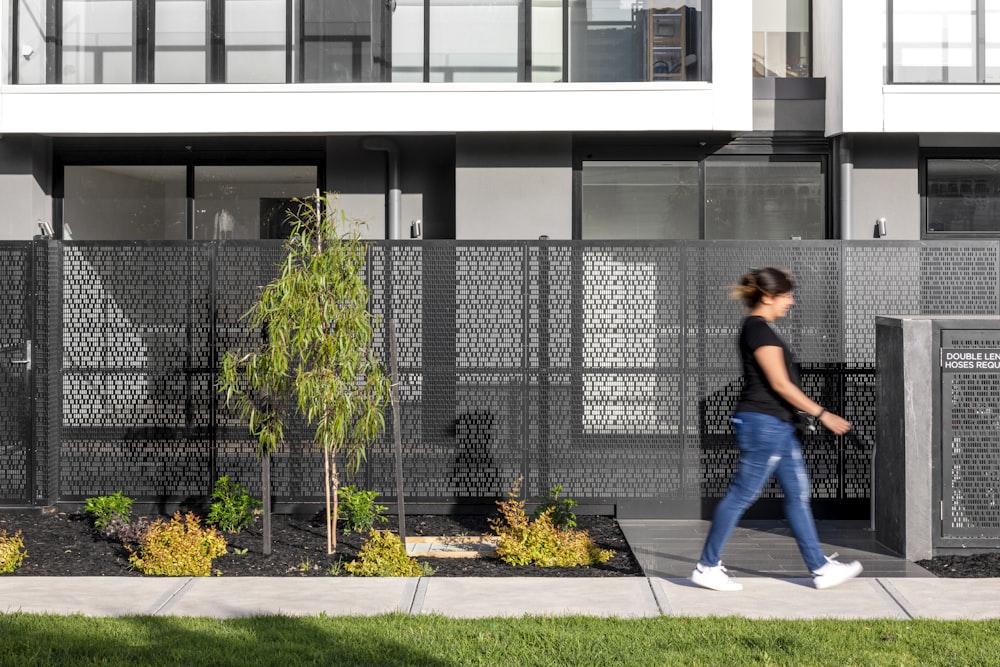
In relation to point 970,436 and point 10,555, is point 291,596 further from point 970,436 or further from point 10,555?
point 970,436

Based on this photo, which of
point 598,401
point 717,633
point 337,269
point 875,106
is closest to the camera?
point 717,633

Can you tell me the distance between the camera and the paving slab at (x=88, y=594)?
22.3 ft

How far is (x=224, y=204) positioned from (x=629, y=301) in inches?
257

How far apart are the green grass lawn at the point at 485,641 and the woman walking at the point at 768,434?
2.91 feet

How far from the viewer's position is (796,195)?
46.0 ft

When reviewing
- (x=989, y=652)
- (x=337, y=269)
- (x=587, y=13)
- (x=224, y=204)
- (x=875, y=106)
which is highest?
(x=587, y=13)

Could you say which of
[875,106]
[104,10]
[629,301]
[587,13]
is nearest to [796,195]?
[875,106]

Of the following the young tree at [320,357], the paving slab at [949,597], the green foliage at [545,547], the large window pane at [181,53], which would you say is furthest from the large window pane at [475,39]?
the paving slab at [949,597]

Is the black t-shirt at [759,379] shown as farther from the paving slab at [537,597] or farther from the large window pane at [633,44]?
the large window pane at [633,44]

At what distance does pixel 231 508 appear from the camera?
9359 mm

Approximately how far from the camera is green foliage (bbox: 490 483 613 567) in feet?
27.1

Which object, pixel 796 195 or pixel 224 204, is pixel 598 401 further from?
pixel 224 204

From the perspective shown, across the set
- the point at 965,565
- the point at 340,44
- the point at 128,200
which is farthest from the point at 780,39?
the point at 128,200

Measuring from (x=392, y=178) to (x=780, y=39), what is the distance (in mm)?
5208
